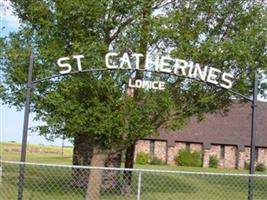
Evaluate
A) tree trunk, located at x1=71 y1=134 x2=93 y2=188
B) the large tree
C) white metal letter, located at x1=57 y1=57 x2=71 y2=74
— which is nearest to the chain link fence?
tree trunk, located at x1=71 y1=134 x2=93 y2=188

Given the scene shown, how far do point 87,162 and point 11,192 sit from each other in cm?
350

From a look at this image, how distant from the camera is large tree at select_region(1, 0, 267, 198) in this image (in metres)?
14.6

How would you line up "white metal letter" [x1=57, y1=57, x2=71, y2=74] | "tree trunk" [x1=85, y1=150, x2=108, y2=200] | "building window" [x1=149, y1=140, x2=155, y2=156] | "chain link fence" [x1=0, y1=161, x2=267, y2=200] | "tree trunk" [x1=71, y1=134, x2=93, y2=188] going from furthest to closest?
"building window" [x1=149, y1=140, x2=155, y2=156]
"tree trunk" [x1=71, y1=134, x2=93, y2=188]
"chain link fence" [x1=0, y1=161, x2=267, y2=200]
"tree trunk" [x1=85, y1=150, x2=108, y2=200]
"white metal letter" [x1=57, y1=57, x2=71, y2=74]

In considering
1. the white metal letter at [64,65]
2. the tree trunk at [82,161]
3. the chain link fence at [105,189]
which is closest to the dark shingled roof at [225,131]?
the chain link fence at [105,189]

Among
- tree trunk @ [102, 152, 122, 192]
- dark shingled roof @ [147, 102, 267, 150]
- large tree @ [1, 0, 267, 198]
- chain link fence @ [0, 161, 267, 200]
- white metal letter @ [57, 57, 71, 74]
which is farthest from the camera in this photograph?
dark shingled roof @ [147, 102, 267, 150]

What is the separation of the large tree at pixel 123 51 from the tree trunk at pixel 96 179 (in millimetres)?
500

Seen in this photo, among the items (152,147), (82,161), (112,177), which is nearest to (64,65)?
(82,161)

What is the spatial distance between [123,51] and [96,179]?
3488mm

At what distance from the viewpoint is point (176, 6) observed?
52.7 feet

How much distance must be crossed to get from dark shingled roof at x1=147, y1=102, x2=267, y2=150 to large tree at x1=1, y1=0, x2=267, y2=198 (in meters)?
37.0

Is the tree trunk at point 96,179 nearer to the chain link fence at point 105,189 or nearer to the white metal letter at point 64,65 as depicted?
the chain link fence at point 105,189

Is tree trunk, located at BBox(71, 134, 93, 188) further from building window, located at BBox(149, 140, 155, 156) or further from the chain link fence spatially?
building window, located at BBox(149, 140, 155, 156)

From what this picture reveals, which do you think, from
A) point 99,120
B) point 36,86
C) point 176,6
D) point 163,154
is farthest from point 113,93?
point 163,154

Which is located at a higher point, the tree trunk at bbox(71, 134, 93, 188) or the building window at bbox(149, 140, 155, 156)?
the building window at bbox(149, 140, 155, 156)
